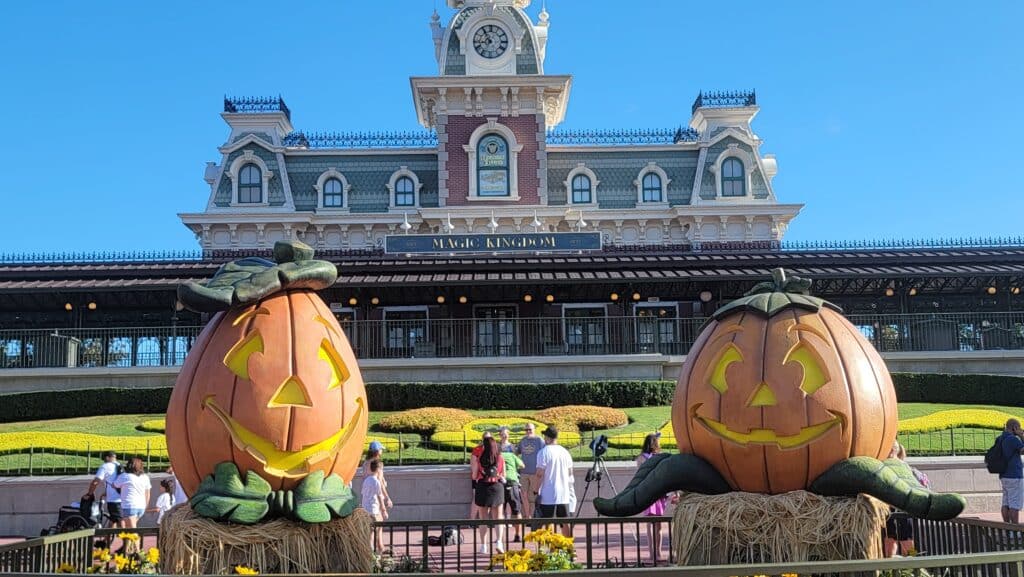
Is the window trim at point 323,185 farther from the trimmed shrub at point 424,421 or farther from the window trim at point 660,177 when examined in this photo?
the trimmed shrub at point 424,421

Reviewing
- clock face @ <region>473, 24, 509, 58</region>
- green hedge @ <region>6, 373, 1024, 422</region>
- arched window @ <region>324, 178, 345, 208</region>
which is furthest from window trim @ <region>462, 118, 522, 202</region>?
green hedge @ <region>6, 373, 1024, 422</region>

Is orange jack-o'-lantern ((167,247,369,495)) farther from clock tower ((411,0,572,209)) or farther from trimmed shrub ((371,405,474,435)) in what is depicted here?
clock tower ((411,0,572,209))

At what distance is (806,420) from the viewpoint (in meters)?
6.61

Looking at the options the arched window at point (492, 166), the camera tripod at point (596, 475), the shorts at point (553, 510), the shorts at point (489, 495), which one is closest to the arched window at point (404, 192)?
the arched window at point (492, 166)

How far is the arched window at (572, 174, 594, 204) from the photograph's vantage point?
43.8 metres

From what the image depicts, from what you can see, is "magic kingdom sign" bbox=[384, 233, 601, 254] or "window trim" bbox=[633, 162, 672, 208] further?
"window trim" bbox=[633, 162, 672, 208]

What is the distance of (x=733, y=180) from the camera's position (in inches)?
1724

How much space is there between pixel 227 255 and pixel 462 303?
13568mm

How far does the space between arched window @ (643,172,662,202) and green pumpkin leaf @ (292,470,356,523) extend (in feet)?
126

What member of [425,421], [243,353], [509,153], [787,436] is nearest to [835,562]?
[787,436]

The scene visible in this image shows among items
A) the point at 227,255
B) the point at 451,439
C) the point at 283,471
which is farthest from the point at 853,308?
the point at 283,471

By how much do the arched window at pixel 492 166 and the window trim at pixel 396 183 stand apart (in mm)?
2843

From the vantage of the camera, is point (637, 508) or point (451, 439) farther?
point (451, 439)

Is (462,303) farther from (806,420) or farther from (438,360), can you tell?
(806,420)
